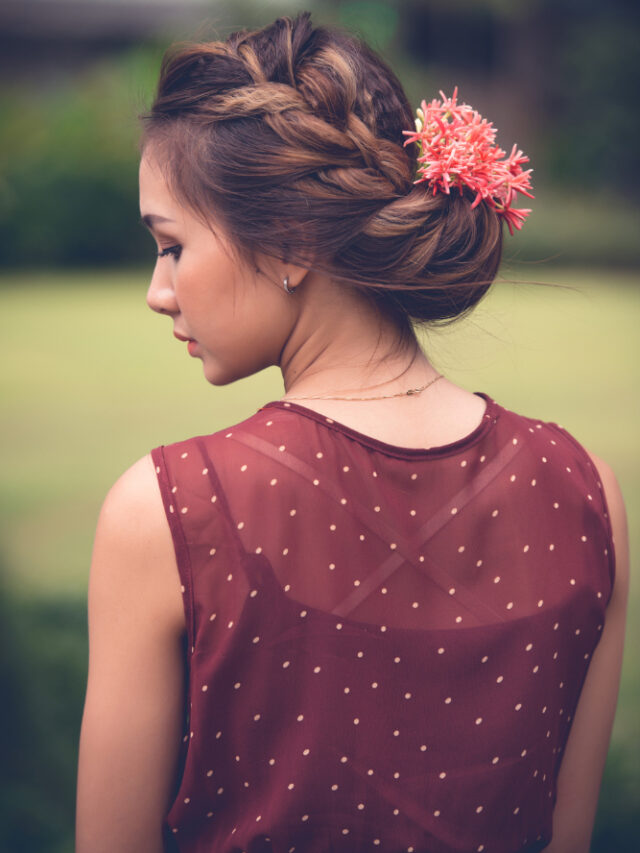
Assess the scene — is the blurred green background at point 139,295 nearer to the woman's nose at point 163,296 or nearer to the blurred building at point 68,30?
the blurred building at point 68,30

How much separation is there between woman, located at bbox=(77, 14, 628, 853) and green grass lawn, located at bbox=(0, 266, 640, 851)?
3.76 ft

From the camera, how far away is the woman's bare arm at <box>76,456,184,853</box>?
3.54 feet

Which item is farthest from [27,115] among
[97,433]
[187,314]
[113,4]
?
[187,314]

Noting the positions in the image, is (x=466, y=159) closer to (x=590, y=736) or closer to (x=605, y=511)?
(x=605, y=511)

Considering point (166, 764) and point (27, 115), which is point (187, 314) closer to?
point (166, 764)

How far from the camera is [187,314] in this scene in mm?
1279

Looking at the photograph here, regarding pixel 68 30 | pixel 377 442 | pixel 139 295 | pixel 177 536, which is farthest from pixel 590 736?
pixel 68 30

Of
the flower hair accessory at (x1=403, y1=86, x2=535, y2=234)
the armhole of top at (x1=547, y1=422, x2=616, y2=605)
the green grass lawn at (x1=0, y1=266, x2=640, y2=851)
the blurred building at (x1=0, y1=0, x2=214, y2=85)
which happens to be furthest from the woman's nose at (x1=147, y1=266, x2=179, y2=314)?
the blurred building at (x1=0, y1=0, x2=214, y2=85)

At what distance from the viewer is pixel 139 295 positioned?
15.5 meters

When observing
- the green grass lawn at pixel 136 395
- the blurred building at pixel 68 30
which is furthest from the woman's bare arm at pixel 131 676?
the blurred building at pixel 68 30

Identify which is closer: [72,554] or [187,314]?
[187,314]

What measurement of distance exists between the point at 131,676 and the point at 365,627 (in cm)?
28

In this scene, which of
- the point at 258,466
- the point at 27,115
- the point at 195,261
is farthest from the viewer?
the point at 27,115

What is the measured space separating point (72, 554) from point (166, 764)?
4.26 metres
